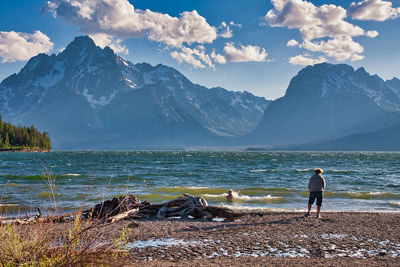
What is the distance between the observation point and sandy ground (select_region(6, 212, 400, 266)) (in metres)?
8.98

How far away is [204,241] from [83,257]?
203 inches

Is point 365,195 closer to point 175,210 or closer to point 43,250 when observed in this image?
point 175,210

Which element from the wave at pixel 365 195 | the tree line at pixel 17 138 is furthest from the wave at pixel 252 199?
the tree line at pixel 17 138

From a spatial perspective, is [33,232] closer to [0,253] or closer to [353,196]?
[0,253]

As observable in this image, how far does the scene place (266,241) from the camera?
36.6 feet

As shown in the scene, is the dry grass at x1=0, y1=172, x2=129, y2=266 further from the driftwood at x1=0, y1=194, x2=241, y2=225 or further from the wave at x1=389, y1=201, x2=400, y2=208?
the wave at x1=389, y1=201, x2=400, y2=208

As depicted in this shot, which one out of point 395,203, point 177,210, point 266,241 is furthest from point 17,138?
point 266,241

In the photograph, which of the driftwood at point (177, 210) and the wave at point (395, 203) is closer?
the driftwood at point (177, 210)

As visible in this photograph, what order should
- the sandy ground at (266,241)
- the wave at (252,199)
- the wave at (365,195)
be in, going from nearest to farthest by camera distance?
1. the sandy ground at (266,241)
2. the wave at (252,199)
3. the wave at (365,195)

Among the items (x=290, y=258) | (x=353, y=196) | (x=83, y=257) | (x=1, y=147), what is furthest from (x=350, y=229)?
(x=1, y=147)

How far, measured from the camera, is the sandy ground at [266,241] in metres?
8.98

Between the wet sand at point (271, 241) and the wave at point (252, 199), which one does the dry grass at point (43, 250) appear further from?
the wave at point (252, 199)

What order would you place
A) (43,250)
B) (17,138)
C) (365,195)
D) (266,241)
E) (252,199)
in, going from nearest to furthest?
(43,250) < (266,241) < (252,199) < (365,195) < (17,138)

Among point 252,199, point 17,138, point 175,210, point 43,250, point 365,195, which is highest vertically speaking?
point 17,138
